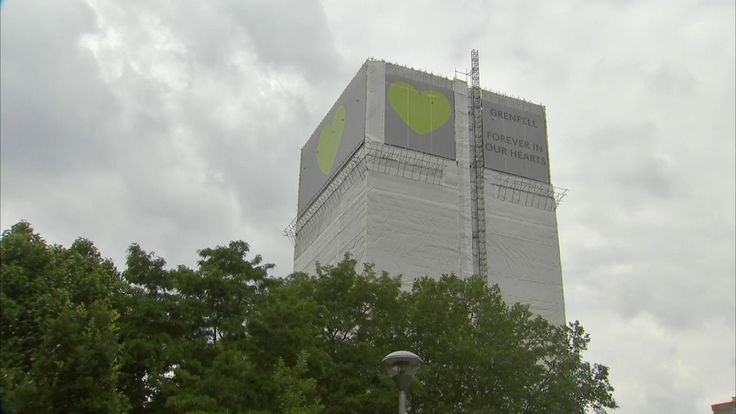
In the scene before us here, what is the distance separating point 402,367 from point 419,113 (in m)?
34.3

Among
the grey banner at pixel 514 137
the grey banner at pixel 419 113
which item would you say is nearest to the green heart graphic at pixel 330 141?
the grey banner at pixel 419 113

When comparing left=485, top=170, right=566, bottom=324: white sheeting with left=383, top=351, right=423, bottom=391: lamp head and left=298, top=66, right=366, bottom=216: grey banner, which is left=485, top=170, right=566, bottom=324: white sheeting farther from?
left=383, top=351, right=423, bottom=391: lamp head

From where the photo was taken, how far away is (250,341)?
2027 centimetres

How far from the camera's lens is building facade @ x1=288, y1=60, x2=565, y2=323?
44.7 meters

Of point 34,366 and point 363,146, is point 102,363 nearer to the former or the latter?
point 34,366

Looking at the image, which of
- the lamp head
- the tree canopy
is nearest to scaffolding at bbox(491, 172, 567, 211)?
the tree canopy

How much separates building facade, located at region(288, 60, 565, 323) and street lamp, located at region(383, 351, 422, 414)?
2716 centimetres

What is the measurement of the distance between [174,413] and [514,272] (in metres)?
30.2

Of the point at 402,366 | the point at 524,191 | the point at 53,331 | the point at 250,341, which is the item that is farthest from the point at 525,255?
the point at 53,331

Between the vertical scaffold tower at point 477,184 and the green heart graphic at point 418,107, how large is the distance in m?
2.11

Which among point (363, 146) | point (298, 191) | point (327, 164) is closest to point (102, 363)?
point (363, 146)

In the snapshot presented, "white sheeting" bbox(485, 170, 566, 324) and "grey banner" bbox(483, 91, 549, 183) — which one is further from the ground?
"grey banner" bbox(483, 91, 549, 183)

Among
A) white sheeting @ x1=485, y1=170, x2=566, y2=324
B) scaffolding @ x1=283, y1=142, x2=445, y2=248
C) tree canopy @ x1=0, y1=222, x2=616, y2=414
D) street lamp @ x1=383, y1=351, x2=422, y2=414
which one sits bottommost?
street lamp @ x1=383, y1=351, x2=422, y2=414

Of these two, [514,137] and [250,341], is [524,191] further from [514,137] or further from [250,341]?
[250,341]
